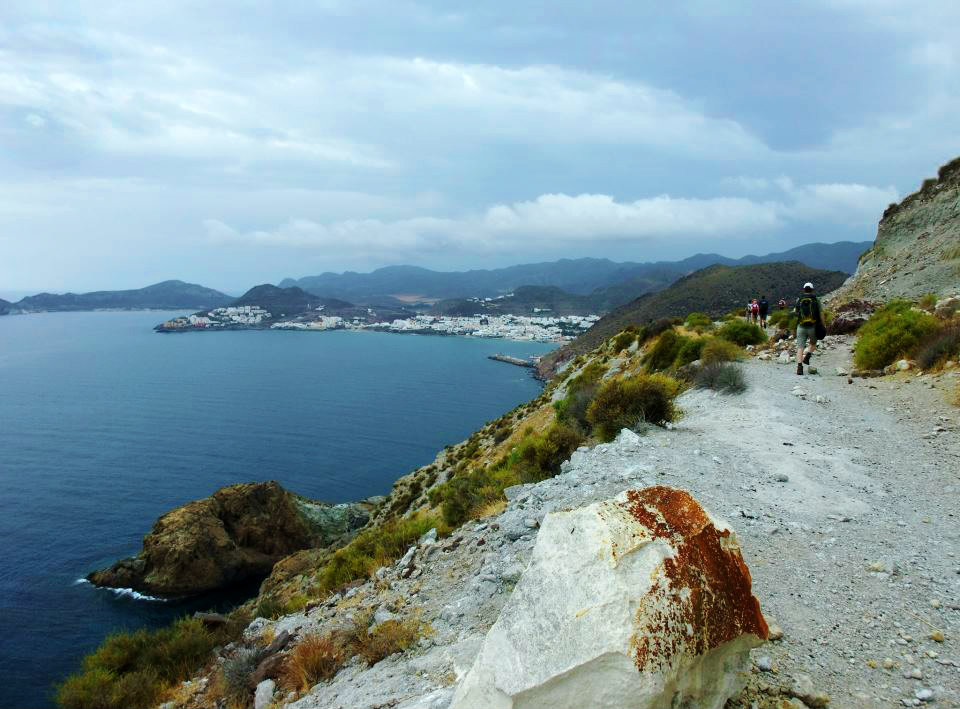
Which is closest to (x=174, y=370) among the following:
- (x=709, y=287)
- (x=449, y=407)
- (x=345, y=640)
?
(x=449, y=407)

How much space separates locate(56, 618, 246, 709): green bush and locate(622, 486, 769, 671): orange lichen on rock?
31.3 ft

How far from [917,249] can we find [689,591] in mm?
30796

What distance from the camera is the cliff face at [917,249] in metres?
21.9

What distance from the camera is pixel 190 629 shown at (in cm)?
1070

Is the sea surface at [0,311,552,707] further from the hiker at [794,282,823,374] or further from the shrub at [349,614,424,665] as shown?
the hiker at [794,282,823,374]

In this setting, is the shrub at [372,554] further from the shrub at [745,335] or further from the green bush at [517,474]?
the shrub at [745,335]

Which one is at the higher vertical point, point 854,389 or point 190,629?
point 854,389

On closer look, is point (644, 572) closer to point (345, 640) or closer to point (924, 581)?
point (924, 581)

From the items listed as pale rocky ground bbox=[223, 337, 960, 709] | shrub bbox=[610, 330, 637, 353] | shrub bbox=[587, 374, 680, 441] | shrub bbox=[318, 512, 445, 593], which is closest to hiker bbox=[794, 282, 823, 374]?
pale rocky ground bbox=[223, 337, 960, 709]

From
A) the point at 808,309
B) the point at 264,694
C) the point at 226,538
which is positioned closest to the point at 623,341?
the point at 808,309

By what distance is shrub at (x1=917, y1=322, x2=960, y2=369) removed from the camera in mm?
11805

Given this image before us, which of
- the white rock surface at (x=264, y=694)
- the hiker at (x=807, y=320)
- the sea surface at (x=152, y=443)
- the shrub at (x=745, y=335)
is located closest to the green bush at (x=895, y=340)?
the hiker at (x=807, y=320)

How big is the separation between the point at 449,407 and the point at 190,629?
6210cm

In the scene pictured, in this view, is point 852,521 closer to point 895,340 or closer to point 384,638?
point 384,638
